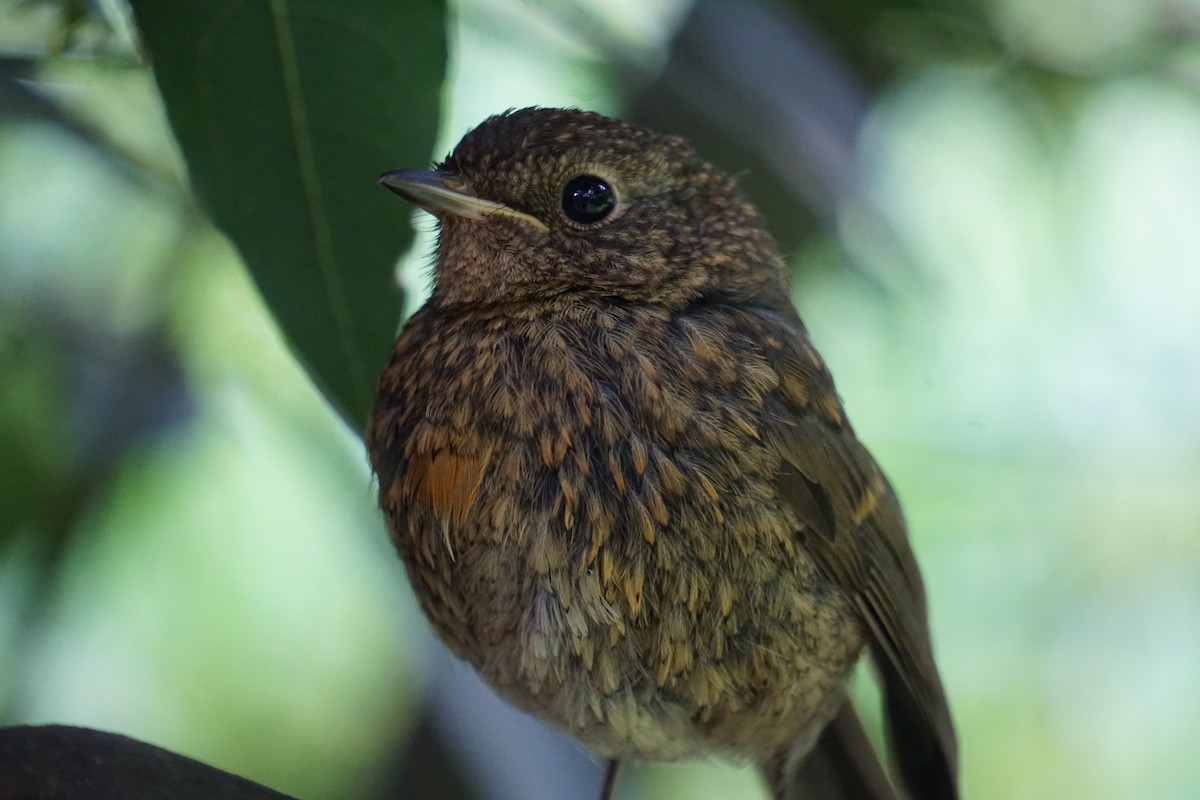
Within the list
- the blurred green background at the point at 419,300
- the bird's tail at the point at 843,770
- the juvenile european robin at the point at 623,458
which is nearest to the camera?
the juvenile european robin at the point at 623,458

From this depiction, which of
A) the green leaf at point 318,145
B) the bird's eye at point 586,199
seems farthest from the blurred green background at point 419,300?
the bird's eye at point 586,199

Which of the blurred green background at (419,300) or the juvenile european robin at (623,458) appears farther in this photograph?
the blurred green background at (419,300)

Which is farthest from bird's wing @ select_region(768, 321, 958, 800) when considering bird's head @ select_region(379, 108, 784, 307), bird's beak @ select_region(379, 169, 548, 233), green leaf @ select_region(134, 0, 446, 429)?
green leaf @ select_region(134, 0, 446, 429)

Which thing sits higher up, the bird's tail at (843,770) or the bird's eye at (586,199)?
the bird's eye at (586,199)

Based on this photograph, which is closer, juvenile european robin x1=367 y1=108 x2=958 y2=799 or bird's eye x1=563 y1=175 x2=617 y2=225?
juvenile european robin x1=367 y1=108 x2=958 y2=799

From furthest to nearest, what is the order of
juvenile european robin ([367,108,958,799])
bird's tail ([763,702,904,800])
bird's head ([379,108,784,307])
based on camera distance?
bird's tail ([763,702,904,800]) → bird's head ([379,108,784,307]) → juvenile european robin ([367,108,958,799])

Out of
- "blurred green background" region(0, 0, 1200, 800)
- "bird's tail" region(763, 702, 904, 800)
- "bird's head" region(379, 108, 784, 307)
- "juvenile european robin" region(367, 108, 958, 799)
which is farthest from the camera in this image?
"bird's tail" region(763, 702, 904, 800)

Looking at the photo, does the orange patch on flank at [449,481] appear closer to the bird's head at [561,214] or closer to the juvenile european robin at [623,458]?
the juvenile european robin at [623,458]

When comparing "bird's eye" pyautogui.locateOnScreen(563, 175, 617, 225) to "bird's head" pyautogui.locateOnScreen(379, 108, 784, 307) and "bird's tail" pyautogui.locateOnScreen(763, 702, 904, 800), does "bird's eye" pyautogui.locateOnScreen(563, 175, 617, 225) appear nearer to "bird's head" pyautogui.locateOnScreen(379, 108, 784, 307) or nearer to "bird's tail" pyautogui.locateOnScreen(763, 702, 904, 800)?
"bird's head" pyautogui.locateOnScreen(379, 108, 784, 307)

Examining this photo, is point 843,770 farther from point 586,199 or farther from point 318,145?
point 318,145
